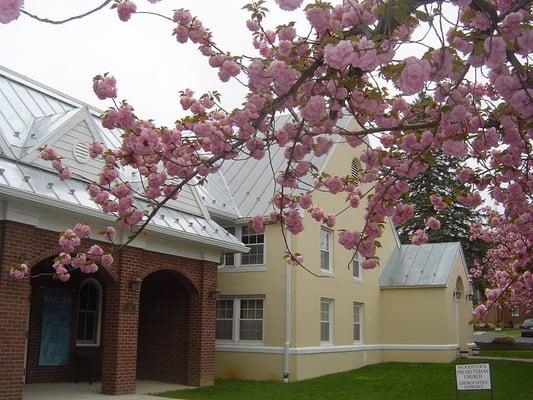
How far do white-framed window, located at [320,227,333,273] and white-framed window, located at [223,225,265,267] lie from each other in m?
2.04

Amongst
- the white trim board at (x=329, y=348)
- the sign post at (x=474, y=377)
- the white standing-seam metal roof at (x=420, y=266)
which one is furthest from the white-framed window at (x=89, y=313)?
the white standing-seam metal roof at (x=420, y=266)

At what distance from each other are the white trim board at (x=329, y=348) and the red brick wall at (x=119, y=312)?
6.83 ft

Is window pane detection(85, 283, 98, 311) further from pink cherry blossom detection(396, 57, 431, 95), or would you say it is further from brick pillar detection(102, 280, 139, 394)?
pink cherry blossom detection(396, 57, 431, 95)

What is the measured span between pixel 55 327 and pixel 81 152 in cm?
492

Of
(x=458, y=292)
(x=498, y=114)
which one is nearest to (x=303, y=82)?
(x=498, y=114)

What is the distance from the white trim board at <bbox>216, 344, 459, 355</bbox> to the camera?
18531mm

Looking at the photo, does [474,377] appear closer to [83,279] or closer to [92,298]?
[83,279]

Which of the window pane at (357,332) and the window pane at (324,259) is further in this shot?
the window pane at (357,332)

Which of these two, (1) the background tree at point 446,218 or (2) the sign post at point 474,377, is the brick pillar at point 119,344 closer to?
(2) the sign post at point 474,377

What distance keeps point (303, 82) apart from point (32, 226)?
825 centimetres

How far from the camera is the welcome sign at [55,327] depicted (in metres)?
15.9

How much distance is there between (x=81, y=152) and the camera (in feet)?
45.7

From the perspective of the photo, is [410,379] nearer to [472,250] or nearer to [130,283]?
[130,283]

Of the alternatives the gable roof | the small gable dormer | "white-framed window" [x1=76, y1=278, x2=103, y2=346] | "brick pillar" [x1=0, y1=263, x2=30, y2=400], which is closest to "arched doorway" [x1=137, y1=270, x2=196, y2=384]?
"white-framed window" [x1=76, y1=278, x2=103, y2=346]
